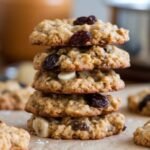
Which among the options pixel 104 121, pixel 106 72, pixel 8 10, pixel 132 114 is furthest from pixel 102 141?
pixel 8 10

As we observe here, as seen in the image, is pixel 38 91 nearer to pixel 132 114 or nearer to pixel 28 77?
pixel 132 114

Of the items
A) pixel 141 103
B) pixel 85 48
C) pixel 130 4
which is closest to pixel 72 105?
pixel 85 48

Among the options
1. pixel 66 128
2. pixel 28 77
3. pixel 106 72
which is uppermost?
pixel 106 72

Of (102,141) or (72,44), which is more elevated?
(72,44)

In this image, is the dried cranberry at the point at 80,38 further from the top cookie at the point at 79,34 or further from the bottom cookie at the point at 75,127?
the bottom cookie at the point at 75,127

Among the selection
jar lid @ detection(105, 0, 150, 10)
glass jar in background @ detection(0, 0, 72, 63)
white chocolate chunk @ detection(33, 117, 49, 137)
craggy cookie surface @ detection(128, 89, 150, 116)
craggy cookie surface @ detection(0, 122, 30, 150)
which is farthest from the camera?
glass jar in background @ detection(0, 0, 72, 63)

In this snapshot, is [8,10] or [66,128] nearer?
[66,128]

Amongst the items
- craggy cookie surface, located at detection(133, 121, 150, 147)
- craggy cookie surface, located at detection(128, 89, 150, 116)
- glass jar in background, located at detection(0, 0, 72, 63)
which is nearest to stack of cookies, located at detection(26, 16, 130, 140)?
craggy cookie surface, located at detection(133, 121, 150, 147)

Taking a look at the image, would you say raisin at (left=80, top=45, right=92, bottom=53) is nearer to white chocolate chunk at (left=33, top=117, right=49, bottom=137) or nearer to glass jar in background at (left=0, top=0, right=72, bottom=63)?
white chocolate chunk at (left=33, top=117, right=49, bottom=137)
